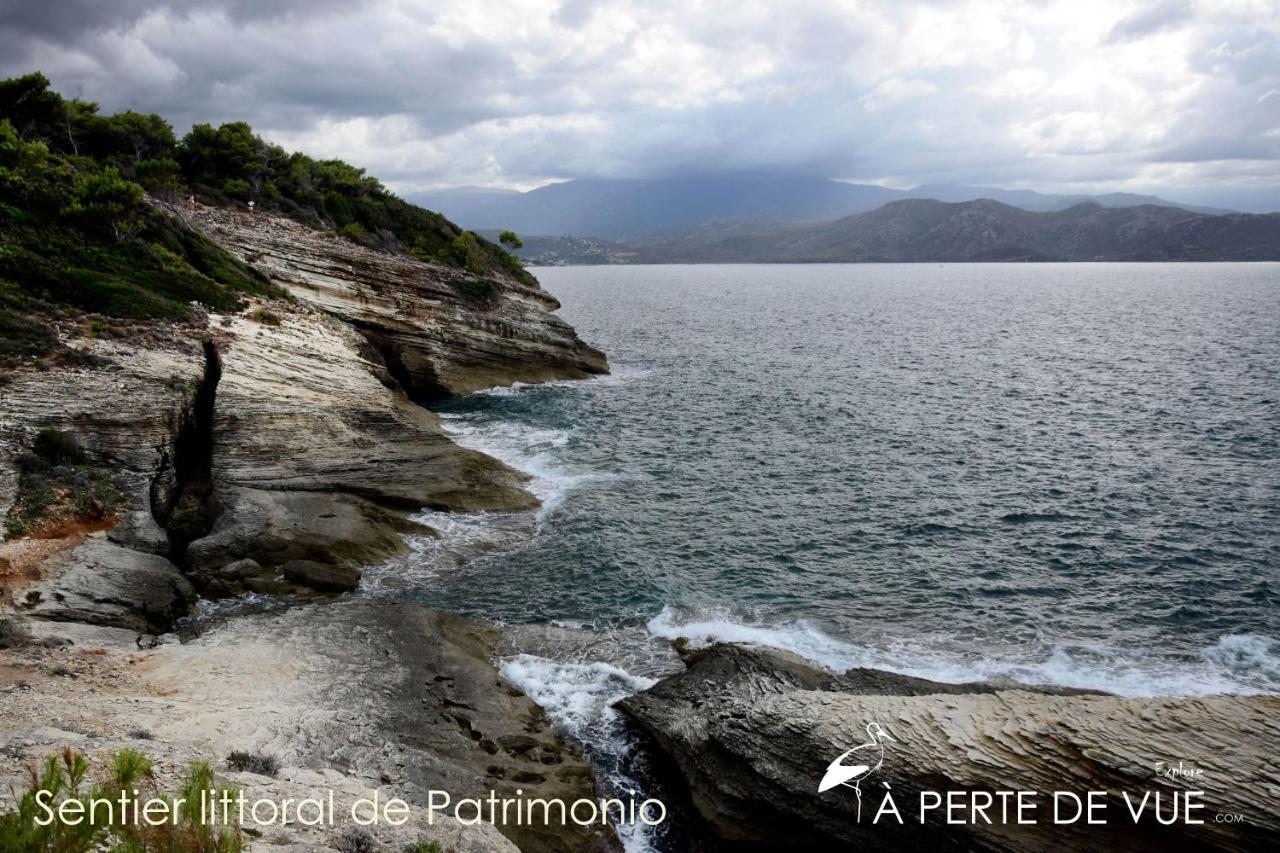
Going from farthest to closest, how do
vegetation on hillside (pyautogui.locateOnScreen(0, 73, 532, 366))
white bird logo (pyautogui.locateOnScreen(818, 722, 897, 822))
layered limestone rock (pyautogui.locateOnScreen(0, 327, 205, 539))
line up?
1. vegetation on hillside (pyautogui.locateOnScreen(0, 73, 532, 366))
2. layered limestone rock (pyautogui.locateOnScreen(0, 327, 205, 539))
3. white bird logo (pyautogui.locateOnScreen(818, 722, 897, 822))

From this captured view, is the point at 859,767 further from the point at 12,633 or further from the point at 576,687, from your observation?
the point at 12,633

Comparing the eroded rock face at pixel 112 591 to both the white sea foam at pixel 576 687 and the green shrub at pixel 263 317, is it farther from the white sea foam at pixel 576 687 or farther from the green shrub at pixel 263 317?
the green shrub at pixel 263 317

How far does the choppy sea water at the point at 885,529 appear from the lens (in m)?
22.5

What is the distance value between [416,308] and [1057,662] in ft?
164

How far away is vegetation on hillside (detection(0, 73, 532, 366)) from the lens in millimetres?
31844

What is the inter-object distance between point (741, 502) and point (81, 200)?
3911 centimetres

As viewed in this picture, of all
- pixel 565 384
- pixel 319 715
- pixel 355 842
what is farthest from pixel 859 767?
pixel 565 384

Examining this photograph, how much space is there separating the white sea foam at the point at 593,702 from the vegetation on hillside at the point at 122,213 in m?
24.5

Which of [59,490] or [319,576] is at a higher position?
[59,490]

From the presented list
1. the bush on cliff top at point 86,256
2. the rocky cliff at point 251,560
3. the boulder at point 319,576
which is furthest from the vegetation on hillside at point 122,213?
the boulder at point 319,576

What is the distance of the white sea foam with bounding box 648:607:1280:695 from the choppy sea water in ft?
0.32

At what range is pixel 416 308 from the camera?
56.2 m

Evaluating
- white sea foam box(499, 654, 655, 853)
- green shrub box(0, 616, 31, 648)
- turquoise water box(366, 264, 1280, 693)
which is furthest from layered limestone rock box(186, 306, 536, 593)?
white sea foam box(499, 654, 655, 853)

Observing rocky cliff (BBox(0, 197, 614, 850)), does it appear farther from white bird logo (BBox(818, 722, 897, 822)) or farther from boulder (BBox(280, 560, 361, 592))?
white bird logo (BBox(818, 722, 897, 822))
